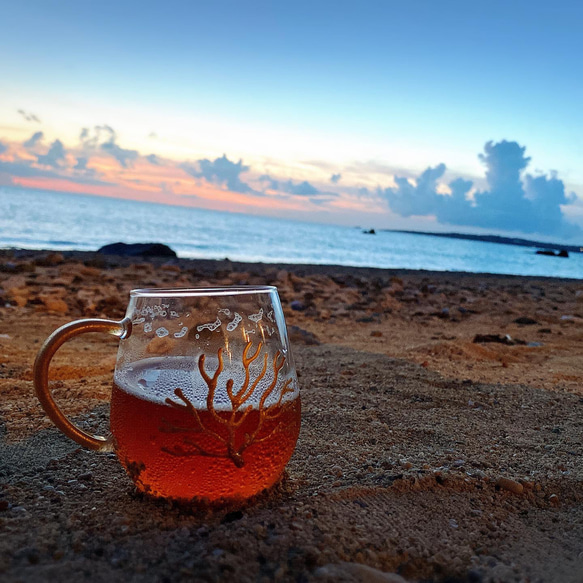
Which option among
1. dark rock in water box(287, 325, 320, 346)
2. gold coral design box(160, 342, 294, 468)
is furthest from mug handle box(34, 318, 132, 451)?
dark rock in water box(287, 325, 320, 346)

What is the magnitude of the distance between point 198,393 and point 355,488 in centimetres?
51

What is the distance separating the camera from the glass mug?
123cm

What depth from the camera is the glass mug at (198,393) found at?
1226 mm

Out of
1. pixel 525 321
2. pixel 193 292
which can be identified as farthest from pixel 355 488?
pixel 525 321

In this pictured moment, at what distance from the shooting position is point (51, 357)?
127 centimetres

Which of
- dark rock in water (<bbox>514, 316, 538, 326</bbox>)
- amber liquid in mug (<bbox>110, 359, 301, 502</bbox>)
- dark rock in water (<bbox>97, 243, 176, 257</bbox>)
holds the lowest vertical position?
dark rock in water (<bbox>97, 243, 176, 257</bbox>)

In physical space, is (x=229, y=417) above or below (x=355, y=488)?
above

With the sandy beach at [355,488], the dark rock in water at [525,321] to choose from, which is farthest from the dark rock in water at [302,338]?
the dark rock in water at [525,321]

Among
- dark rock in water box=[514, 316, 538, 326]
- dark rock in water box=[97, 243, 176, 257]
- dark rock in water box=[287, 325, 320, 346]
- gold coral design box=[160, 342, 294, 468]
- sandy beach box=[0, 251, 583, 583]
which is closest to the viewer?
sandy beach box=[0, 251, 583, 583]

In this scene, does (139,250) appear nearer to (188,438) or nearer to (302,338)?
(302,338)

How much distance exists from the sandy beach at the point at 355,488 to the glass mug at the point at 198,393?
10cm

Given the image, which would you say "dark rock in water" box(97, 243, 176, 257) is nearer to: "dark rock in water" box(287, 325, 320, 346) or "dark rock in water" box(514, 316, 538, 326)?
"dark rock in water" box(514, 316, 538, 326)

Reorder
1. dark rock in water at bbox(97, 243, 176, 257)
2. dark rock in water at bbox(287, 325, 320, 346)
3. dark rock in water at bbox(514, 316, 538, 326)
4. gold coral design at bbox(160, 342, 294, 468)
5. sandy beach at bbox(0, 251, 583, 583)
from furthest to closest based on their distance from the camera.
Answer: dark rock in water at bbox(97, 243, 176, 257)
dark rock in water at bbox(514, 316, 538, 326)
dark rock in water at bbox(287, 325, 320, 346)
gold coral design at bbox(160, 342, 294, 468)
sandy beach at bbox(0, 251, 583, 583)

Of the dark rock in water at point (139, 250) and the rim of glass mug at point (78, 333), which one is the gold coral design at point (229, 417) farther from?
the dark rock in water at point (139, 250)
